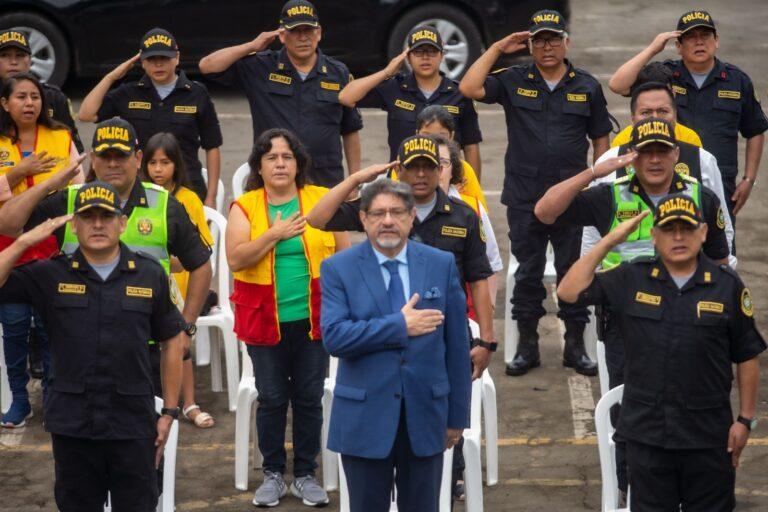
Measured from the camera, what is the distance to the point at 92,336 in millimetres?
6574

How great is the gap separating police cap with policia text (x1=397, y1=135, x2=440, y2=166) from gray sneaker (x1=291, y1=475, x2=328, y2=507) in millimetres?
1880

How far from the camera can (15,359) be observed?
8891 mm

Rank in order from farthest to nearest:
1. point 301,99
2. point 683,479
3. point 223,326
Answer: point 301,99
point 223,326
point 683,479

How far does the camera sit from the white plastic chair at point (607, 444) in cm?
706

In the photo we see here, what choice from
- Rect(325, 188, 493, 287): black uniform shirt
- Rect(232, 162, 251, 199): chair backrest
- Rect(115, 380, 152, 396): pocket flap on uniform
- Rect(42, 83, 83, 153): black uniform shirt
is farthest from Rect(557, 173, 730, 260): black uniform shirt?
Rect(42, 83, 83, 153): black uniform shirt

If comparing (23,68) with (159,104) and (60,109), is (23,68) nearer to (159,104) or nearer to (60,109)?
(60,109)

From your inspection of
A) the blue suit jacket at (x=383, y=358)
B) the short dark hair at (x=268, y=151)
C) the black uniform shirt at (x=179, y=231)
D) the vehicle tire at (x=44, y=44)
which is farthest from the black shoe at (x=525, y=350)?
the vehicle tire at (x=44, y=44)

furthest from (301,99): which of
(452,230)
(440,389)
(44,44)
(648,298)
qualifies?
(44,44)

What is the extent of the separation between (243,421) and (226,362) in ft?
4.16

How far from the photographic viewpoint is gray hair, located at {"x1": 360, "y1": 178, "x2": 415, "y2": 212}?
21.4 feet

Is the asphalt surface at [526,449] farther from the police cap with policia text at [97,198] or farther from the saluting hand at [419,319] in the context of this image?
the police cap with policia text at [97,198]

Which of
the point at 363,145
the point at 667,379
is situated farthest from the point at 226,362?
the point at 363,145

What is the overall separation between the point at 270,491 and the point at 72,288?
1.98 m

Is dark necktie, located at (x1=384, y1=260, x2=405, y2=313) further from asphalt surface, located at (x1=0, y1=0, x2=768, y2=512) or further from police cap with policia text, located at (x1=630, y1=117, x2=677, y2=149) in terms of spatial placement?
asphalt surface, located at (x1=0, y1=0, x2=768, y2=512)
